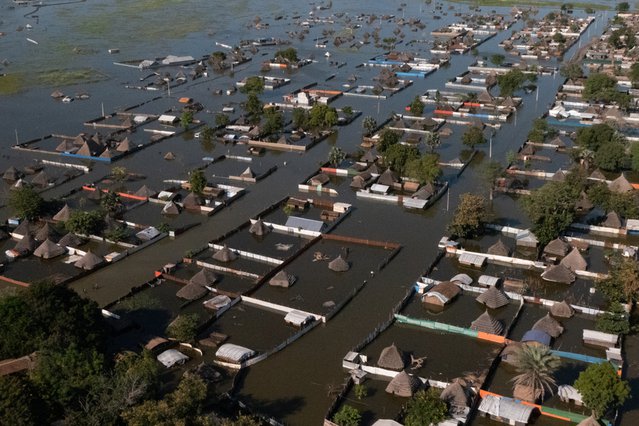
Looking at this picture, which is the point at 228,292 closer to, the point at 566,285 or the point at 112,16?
the point at 566,285

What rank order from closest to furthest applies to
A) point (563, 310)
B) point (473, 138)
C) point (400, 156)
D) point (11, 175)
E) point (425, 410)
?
point (425, 410)
point (563, 310)
point (400, 156)
point (11, 175)
point (473, 138)

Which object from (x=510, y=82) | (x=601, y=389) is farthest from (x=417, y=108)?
(x=601, y=389)

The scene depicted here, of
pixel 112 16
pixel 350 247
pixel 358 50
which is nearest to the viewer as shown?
pixel 350 247

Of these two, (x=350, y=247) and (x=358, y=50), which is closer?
(x=350, y=247)

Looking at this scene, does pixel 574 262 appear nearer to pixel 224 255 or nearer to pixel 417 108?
pixel 224 255

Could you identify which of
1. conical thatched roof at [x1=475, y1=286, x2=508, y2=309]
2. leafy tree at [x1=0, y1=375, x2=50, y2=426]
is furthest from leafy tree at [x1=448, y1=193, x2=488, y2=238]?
leafy tree at [x1=0, y1=375, x2=50, y2=426]

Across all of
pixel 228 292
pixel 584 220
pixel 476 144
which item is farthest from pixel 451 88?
pixel 228 292

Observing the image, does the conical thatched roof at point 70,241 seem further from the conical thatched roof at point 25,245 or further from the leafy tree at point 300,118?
the leafy tree at point 300,118
